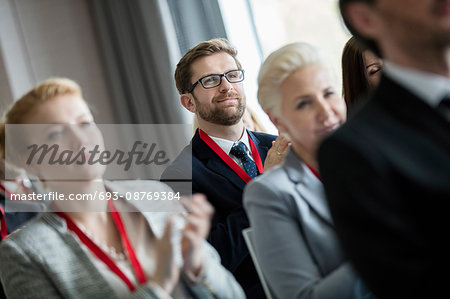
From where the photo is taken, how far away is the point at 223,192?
246 centimetres

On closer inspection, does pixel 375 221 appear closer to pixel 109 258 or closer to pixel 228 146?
pixel 109 258

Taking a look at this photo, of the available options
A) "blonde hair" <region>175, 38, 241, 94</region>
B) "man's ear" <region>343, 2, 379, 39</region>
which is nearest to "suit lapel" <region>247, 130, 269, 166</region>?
"blonde hair" <region>175, 38, 241, 94</region>

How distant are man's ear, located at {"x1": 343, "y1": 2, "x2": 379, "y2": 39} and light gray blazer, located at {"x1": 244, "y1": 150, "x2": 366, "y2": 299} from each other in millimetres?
600

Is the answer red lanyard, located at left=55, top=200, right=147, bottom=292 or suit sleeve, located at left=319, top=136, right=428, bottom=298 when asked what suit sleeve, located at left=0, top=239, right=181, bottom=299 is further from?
suit sleeve, located at left=319, top=136, right=428, bottom=298

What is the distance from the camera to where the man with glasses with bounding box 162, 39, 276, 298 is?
2.47 m

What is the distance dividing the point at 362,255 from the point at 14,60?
4.30 metres

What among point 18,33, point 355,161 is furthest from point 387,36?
point 18,33

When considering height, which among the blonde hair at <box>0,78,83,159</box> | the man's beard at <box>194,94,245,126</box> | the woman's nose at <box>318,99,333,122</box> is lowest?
the man's beard at <box>194,94,245,126</box>

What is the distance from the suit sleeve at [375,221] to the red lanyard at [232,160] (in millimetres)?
1415

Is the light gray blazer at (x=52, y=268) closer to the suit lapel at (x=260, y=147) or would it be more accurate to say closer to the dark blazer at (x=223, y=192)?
the dark blazer at (x=223, y=192)

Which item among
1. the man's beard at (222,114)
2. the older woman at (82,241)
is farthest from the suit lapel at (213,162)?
the older woman at (82,241)

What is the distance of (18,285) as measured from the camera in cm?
161

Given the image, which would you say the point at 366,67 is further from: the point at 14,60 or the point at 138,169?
the point at 14,60

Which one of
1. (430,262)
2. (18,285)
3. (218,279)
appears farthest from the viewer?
(218,279)
